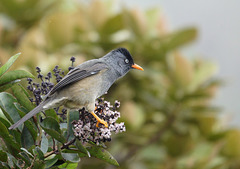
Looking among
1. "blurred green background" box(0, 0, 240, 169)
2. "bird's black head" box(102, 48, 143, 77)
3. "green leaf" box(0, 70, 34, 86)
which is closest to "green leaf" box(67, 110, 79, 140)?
"green leaf" box(0, 70, 34, 86)

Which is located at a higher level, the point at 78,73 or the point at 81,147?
the point at 78,73

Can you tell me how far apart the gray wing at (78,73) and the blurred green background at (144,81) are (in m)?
1.39

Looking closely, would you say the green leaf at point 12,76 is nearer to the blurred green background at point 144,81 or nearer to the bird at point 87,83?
the bird at point 87,83

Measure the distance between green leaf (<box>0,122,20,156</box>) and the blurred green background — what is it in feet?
6.34

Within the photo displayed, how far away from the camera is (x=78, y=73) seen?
184 centimetres

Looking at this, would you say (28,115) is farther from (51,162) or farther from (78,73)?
(78,73)

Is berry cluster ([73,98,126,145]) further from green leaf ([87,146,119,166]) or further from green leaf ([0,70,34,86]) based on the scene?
green leaf ([0,70,34,86])

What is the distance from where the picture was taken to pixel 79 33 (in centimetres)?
384

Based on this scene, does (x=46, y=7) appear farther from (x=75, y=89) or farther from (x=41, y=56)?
(x=75, y=89)

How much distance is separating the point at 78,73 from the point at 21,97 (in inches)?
16.5

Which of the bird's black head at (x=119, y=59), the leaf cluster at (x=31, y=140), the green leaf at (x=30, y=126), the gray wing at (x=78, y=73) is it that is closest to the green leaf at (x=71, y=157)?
the leaf cluster at (x=31, y=140)

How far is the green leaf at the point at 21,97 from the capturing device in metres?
1.47

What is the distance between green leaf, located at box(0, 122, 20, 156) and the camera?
136 cm

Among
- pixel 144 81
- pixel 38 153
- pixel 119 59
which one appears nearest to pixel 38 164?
pixel 38 153
